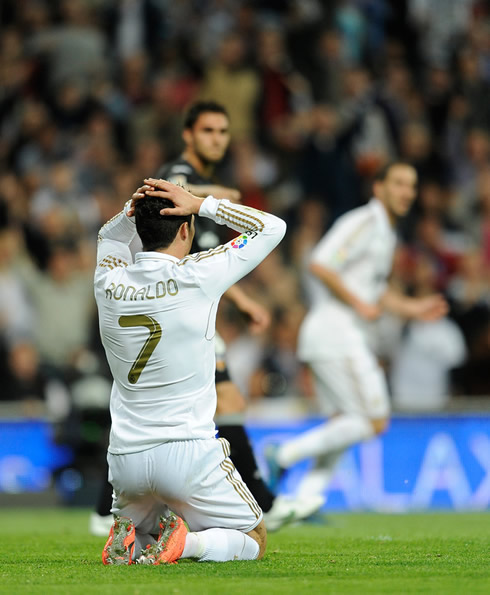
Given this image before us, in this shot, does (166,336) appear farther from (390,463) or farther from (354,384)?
(390,463)

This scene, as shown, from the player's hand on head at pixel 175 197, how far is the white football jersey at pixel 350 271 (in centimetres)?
409

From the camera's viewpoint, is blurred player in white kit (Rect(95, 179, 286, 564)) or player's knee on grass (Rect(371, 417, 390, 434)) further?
player's knee on grass (Rect(371, 417, 390, 434))

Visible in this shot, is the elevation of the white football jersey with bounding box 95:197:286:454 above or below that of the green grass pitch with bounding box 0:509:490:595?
above

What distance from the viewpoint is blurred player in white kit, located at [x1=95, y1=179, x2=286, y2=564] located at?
5227 mm

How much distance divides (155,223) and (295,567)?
1613 millimetres

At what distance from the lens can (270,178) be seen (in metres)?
15.2

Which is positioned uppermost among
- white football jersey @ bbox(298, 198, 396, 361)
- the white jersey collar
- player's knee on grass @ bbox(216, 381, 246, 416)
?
the white jersey collar

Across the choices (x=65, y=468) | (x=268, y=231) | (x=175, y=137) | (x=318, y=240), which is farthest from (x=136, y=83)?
(x=268, y=231)

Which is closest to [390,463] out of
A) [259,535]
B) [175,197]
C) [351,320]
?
[351,320]

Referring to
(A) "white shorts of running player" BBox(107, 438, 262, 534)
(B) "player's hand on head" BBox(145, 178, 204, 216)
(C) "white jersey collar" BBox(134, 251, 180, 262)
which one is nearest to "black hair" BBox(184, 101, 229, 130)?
(B) "player's hand on head" BBox(145, 178, 204, 216)

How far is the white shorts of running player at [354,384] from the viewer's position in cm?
923

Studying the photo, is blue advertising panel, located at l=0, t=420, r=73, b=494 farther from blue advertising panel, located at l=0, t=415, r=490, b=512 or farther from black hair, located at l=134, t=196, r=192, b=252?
black hair, located at l=134, t=196, r=192, b=252

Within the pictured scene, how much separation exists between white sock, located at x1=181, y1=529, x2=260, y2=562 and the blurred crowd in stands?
670 cm

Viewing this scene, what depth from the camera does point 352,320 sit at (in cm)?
946
